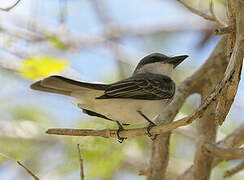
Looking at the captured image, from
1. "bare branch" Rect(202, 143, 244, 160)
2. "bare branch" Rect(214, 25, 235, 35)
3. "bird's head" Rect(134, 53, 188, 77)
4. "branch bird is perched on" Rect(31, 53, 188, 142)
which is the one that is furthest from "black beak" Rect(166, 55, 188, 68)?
"bare branch" Rect(214, 25, 235, 35)

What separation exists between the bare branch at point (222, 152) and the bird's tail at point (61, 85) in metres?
1.15

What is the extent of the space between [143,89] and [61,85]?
820 millimetres

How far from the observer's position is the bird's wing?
12.7 ft

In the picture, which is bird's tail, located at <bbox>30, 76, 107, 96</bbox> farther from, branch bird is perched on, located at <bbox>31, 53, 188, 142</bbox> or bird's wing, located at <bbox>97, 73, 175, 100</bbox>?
bird's wing, located at <bbox>97, 73, 175, 100</bbox>

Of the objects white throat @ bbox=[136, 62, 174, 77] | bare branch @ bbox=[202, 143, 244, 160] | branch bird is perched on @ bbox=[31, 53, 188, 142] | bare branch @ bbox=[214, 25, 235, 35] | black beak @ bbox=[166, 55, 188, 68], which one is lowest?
bare branch @ bbox=[202, 143, 244, 160]

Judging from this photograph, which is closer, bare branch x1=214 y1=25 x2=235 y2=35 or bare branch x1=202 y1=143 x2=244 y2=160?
bare branch x1=214 y1=25 x2=235 y2=35

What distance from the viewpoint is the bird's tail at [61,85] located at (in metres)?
3.57

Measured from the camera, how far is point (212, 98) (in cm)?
271

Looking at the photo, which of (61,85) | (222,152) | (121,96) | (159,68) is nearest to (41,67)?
(61,85)

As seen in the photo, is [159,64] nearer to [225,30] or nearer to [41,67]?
[41,67]

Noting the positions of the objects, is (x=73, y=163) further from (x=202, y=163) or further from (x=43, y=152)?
(x=43, y=152)

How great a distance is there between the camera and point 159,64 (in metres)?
5.16

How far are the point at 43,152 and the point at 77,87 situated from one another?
11.1 ft

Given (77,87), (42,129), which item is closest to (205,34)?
(42,129)
